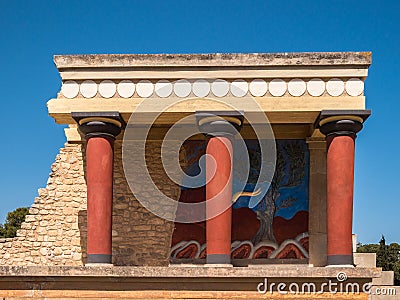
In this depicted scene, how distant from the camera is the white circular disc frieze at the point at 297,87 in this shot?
457 inches

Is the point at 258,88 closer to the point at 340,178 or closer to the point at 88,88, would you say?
the point at 340,178

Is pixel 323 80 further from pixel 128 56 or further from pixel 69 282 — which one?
pixel 69 282

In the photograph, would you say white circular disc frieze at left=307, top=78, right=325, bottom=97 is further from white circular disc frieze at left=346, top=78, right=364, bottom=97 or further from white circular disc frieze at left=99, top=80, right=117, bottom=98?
white circular disc frieze at left=99, top=80, right=117, bottom=98

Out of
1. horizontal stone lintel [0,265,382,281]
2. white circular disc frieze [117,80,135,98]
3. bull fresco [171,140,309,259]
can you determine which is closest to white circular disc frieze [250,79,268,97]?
white circular disc frieze [117,80,135,98]

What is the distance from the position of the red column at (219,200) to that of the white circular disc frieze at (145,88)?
1.40 m

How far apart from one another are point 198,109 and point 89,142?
203 cm

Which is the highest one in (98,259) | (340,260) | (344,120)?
(344,120)

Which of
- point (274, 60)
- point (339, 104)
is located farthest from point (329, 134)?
point (274, 60)

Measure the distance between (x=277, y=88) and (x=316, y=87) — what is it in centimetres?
69

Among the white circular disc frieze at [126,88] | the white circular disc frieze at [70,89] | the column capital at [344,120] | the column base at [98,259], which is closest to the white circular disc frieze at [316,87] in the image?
the column capital at [344,120]

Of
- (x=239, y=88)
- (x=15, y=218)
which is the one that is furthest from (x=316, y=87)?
(x=15, y=218)

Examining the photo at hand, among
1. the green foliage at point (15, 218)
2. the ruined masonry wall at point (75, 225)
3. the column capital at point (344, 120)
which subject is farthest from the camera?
the green foliage at point (15, 218)

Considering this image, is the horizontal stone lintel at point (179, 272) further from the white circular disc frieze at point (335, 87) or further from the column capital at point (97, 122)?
the white circular disc frieze at point (335, 87)

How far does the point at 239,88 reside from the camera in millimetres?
11680
